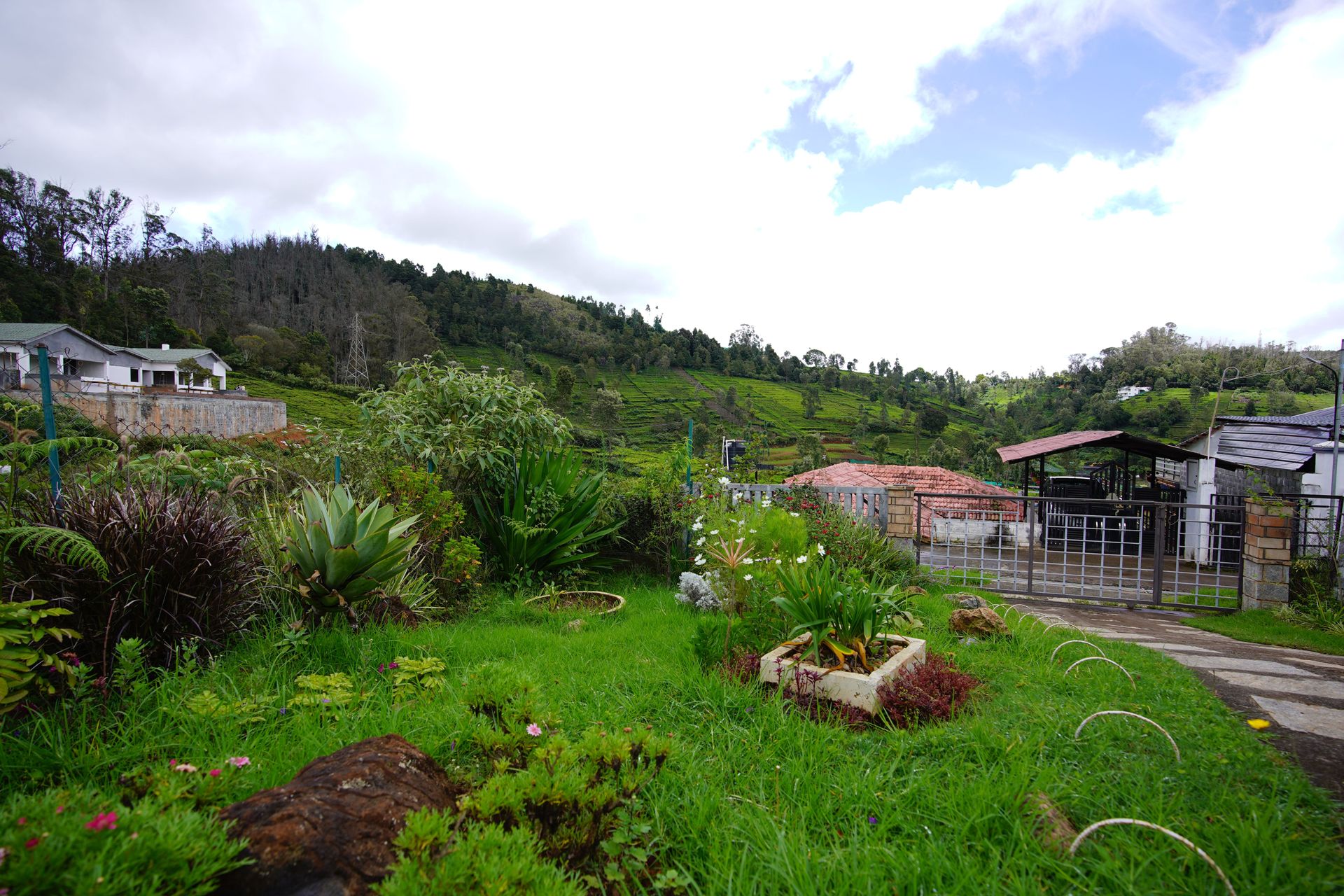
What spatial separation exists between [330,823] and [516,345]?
53.0 m

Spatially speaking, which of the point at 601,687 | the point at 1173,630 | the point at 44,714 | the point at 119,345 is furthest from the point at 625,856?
the point at 119,345

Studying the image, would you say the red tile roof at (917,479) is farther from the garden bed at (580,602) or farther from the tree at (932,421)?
the tree at (932,421)

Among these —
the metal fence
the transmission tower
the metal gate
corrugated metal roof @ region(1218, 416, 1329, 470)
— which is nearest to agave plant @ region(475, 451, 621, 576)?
the metal fence

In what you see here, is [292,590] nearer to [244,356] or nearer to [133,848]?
[133,848]

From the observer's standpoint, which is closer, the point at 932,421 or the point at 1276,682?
the point at 1276,682

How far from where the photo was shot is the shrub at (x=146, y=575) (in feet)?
8.05

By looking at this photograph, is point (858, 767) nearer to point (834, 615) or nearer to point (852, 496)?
point (834, 615)

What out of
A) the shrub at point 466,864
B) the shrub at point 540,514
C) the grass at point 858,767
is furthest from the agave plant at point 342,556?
the shrub at point 466,864

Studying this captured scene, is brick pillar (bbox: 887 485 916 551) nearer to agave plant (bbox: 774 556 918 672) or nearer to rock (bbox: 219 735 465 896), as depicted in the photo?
agave plant (bbox: 774 556 918 672)

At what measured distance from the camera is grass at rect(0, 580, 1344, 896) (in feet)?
4.72

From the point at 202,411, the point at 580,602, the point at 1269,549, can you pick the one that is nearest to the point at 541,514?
the point at 580,602

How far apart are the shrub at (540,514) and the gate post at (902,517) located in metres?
2.97

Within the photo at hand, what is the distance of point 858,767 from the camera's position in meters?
2.01

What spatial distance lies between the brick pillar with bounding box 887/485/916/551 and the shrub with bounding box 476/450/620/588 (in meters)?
2.97
